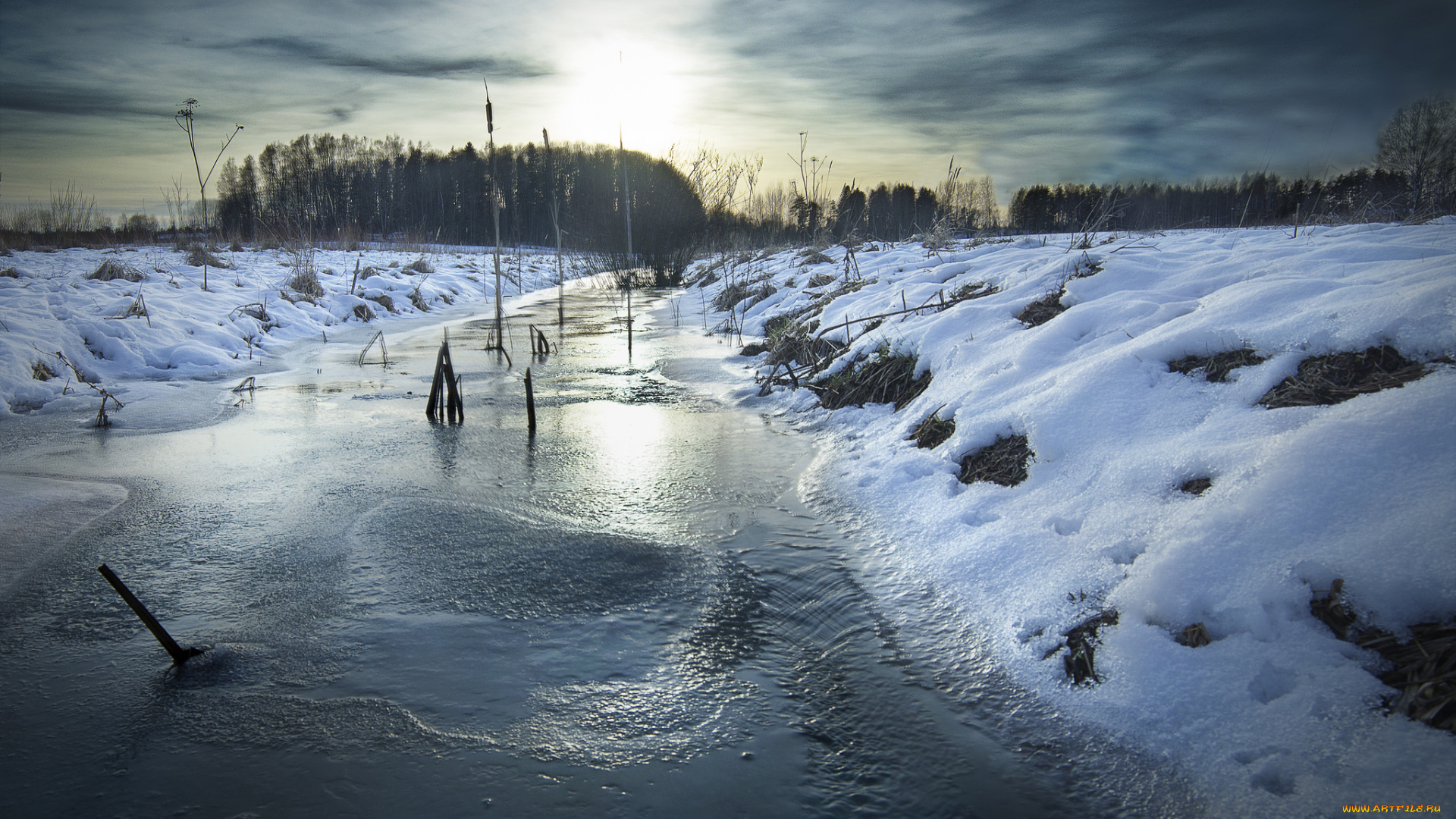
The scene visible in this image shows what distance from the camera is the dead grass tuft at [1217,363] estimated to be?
274 centimetres

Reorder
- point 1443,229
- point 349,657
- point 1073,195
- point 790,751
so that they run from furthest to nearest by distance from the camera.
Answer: point 1073,195
point 1443,229
point 349,657
point 790,751

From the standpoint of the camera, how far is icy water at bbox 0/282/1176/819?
170cm

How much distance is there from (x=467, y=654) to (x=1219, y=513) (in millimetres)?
2457

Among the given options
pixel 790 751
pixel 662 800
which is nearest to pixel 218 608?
pixel 662 800

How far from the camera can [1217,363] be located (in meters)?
2.84

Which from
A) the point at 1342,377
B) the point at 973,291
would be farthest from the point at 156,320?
the point at 1342,377

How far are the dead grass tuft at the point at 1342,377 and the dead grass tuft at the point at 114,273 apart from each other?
45.8 feet

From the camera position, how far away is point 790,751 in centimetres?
183

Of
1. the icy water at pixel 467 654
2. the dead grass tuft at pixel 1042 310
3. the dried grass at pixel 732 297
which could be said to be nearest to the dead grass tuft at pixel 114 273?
the icy water at pixel 467 654

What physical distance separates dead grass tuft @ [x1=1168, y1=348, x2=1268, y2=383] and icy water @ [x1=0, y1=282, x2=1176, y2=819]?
5.48 ft

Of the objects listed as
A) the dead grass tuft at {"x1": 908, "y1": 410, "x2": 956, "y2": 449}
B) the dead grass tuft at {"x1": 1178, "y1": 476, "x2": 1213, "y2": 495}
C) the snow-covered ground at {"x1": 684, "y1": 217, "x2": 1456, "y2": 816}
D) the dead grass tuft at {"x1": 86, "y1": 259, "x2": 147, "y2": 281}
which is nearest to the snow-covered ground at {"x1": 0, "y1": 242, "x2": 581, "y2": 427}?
the dead grass tuft at {"x1": 86, "y1": 259, "x2": 147, "y2": 281}

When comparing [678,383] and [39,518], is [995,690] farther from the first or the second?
[678,383]

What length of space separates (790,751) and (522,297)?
20.8m

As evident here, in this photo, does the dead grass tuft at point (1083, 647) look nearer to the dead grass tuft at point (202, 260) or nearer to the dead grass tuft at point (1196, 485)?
the dead grass tuft at point (1196, 485)
